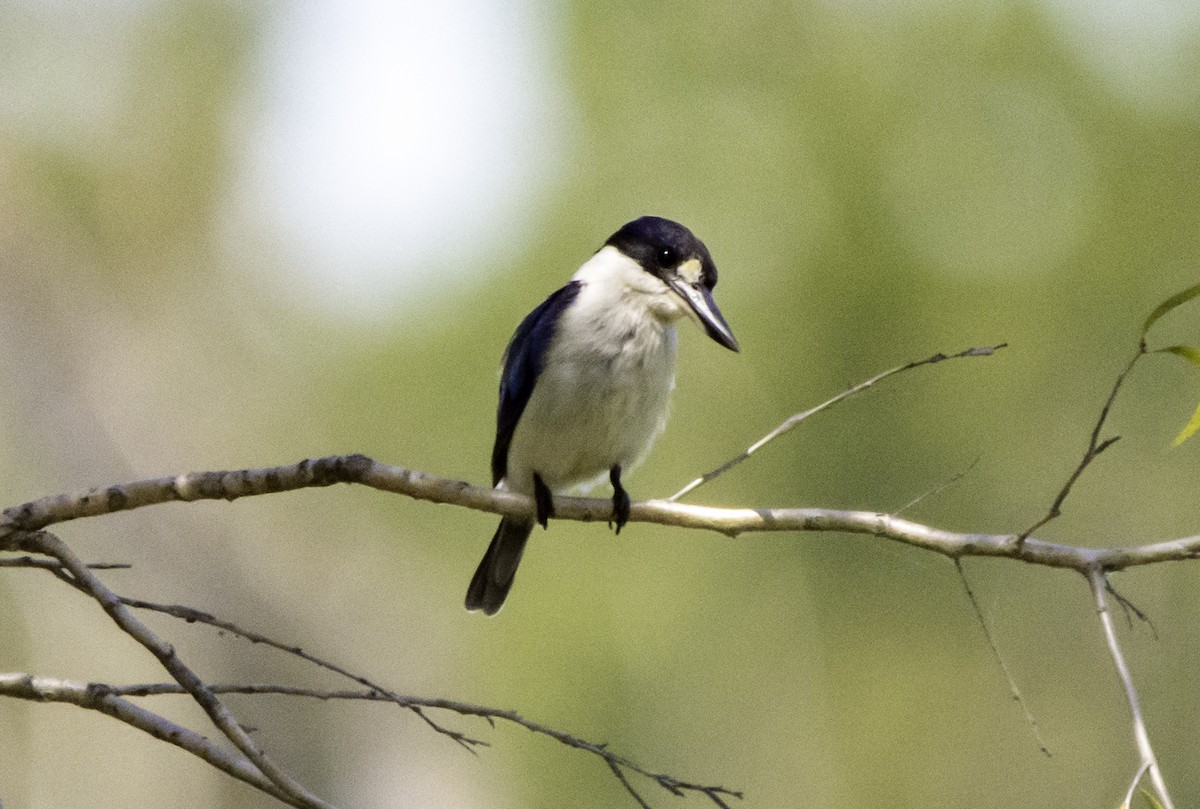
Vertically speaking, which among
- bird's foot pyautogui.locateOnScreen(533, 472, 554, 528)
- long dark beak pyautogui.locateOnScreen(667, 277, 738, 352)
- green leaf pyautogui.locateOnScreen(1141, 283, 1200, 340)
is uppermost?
long dark beak pyautogui.locateOnScreen(667, 277, 738, 352)

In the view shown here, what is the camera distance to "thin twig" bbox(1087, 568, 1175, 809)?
1962 mm

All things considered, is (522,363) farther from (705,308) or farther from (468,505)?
(468,505)

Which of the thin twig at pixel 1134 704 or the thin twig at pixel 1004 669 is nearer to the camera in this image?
the thin twig at pixel 1134 704

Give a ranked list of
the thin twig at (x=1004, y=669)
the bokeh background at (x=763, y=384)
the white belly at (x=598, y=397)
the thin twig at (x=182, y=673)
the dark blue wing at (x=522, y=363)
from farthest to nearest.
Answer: the bokeh background at (x=763, y=384) < the dark blue wing at (x=522, y=363) < the white belly at (x=598, y=397) < the thin twig at (x=1004, y=669) < the thin twig at (x=182, y=673)

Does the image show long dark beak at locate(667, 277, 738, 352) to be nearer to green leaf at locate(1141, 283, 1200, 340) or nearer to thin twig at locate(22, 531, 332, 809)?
green leaf at locate(1141, 283, 1200, 340)

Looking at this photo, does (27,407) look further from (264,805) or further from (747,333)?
(747,333)

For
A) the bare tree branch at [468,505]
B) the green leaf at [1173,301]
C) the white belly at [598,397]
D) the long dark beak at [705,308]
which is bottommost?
the bare tree branch at [468,505]

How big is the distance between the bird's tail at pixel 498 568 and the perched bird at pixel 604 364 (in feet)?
1.24

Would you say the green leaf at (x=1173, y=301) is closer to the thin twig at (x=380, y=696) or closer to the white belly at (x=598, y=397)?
the thin twig at (x=380, y=696)

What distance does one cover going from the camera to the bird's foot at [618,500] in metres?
3.72

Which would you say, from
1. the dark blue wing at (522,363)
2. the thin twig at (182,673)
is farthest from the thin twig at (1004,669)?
the dark blue wing at (522,363)

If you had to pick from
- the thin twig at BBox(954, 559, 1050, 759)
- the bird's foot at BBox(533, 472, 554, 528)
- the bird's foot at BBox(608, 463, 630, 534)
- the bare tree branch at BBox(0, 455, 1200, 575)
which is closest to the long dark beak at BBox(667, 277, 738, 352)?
the bird's foot at BBox(608, 463, 630, 534)

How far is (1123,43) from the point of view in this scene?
15.9 metres

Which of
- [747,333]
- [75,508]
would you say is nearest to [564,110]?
[747,333]
